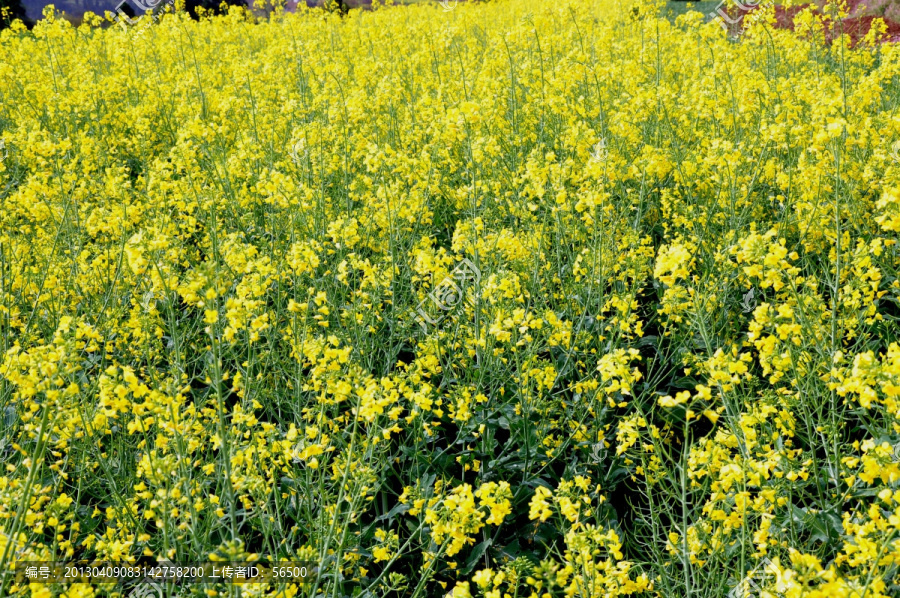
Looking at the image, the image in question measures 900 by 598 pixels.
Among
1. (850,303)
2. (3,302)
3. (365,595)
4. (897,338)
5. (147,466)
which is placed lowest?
(365,595)

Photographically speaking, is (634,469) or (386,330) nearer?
(634,469)

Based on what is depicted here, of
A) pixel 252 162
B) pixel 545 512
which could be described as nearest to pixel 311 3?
pixel 252 162

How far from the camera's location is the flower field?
189cm

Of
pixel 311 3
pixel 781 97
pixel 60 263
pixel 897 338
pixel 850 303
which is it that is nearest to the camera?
pixel 850 303

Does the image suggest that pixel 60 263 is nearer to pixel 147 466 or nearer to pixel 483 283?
pixel 147 466

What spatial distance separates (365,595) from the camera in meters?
2.19

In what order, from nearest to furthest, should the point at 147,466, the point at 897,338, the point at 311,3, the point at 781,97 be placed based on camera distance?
the point at 147,466
the point at 897,338
the point at 781,97
the point at 311,3

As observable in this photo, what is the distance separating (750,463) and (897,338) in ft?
5.65

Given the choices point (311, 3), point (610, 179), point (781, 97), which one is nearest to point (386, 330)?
point (610, 179)

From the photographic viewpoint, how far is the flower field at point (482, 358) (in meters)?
1.89

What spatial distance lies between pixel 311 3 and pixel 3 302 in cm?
1563

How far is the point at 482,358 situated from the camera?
286cm

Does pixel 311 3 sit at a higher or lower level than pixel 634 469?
higher

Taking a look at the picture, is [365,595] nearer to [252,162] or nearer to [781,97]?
[252,162]
